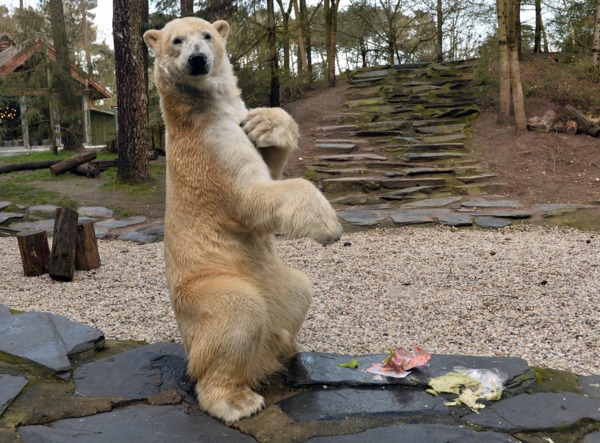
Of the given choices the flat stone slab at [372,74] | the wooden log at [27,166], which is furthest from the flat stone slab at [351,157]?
the flat stone slab at [372,74]

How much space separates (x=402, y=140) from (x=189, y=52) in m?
10.3

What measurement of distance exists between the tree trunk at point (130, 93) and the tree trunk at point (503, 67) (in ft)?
23.0

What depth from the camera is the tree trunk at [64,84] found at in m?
16.5

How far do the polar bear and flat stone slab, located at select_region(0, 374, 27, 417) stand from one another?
2.69 ft

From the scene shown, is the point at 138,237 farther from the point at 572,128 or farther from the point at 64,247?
the point at 572,128

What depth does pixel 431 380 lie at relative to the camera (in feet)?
8.73

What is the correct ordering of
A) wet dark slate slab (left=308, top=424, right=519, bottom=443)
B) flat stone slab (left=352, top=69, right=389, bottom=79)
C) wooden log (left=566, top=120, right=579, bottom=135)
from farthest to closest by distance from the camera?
flat stone slab (left=352, top=69, right=389, bottom=79), wooden log (left=566, top=120, right=579, bottom=135), wet dark slate slab (left=308, top=424, right=519, bottom=443)

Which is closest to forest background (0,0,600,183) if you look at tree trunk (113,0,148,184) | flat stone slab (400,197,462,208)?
tree trunk (113,0,148,184)

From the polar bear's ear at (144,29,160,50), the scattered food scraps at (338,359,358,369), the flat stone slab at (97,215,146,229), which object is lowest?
the scattered food scraps at (338,359,358,369)

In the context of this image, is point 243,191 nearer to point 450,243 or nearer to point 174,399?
point 174,399

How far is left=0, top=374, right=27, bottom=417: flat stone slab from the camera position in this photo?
259 centimetres

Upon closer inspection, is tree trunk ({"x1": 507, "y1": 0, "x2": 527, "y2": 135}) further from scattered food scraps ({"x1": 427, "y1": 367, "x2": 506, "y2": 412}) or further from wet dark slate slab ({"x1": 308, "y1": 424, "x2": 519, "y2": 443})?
wet dark slate slab ({"x1": 308, "y1": 424, "x2": 519, "y2": 443})

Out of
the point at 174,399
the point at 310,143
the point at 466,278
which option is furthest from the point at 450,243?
the point at 310,143

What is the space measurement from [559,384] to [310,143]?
34.7 ft
